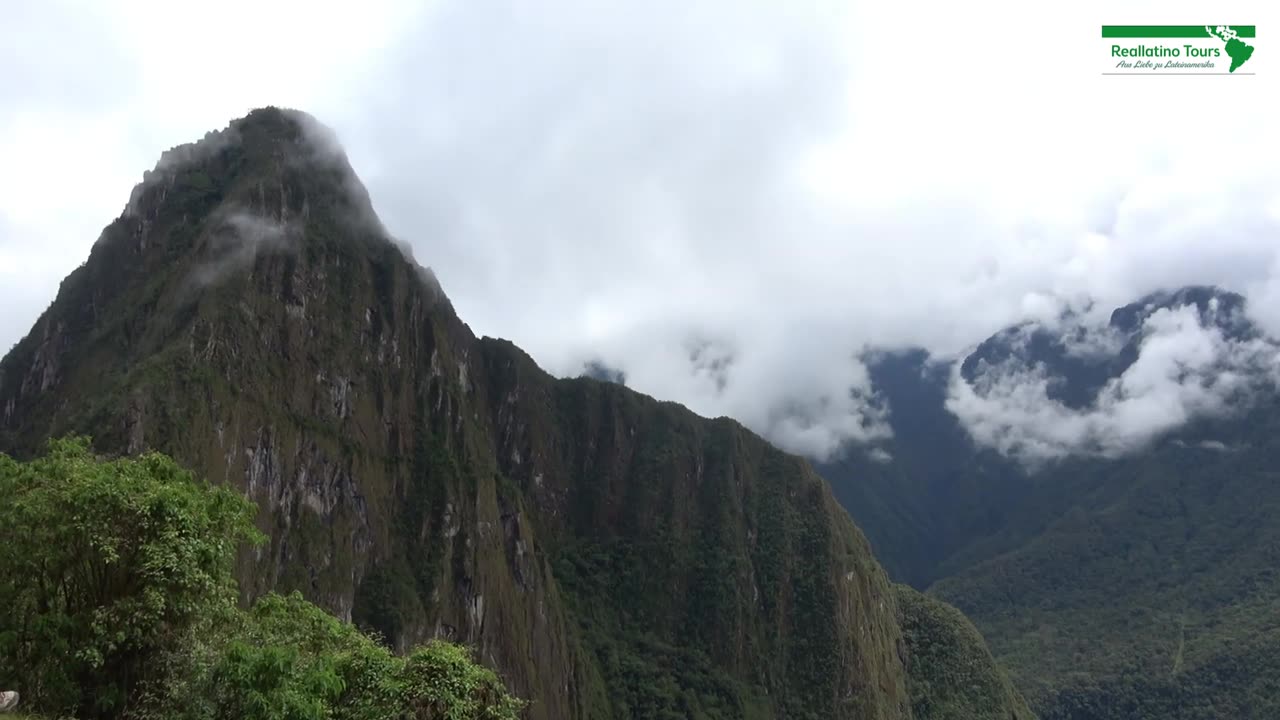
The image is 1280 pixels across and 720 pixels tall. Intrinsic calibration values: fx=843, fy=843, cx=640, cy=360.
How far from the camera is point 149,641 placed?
57.6 feet

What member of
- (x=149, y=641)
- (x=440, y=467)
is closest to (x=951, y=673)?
(x=440, y=467)

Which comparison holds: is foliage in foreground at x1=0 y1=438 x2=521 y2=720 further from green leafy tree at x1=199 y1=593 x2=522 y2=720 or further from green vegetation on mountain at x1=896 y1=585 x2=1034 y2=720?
green vegetation on mountain at x1=896 y1=585 x2=1034 y2=720

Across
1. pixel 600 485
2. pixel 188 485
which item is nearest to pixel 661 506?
pixel 600 485

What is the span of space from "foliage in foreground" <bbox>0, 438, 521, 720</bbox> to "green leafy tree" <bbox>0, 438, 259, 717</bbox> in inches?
1.1

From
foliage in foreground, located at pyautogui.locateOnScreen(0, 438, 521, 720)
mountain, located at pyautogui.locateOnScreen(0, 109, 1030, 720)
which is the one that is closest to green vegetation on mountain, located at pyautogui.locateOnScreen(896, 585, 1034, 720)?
mountain, located at pyautogui.locateOnScreen(0, 109, 1030, 720)

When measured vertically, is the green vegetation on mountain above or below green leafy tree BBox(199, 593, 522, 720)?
above

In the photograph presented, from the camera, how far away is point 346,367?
Answer: 89062 millimetres

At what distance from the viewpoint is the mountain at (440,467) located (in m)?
76.7

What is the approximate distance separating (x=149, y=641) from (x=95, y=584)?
2.05 metres

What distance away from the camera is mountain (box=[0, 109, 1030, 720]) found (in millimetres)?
76688

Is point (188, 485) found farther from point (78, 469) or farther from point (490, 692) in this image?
point (490, 692)

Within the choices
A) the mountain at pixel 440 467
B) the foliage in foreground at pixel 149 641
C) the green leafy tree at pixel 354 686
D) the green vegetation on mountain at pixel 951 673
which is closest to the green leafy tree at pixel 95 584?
the foliage in foreground at pixel 149 641

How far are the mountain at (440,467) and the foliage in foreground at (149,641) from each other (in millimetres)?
49765

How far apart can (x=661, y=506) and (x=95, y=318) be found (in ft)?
262
